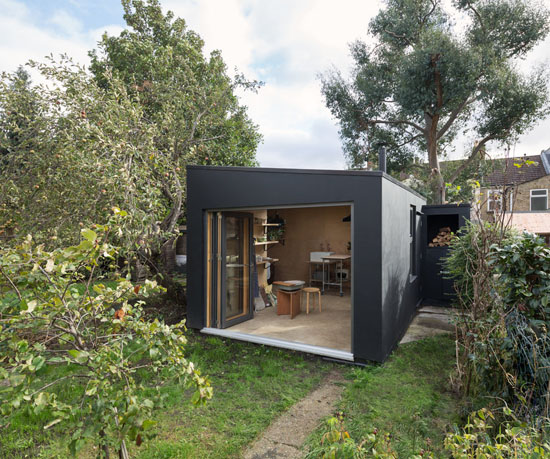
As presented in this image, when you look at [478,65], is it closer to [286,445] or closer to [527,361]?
[527,361]

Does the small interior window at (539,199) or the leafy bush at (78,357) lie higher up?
the small interior window at (539,199)

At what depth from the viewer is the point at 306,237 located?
10852 millimetres

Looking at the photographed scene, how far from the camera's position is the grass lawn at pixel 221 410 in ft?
8.68

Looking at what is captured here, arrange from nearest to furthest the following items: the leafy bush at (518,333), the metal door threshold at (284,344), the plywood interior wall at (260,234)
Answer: the leafy bush at (518,333), the metal door threshold at (284,344), the plywood interior wall at (260,234)

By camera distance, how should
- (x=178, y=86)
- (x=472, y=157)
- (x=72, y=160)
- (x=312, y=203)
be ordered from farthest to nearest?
(x=472, y=157) → (x=178, y=86) → (x=72, y=160) → (x=312, y=203)

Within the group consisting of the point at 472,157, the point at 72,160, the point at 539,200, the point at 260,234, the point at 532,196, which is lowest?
the point at 260,234

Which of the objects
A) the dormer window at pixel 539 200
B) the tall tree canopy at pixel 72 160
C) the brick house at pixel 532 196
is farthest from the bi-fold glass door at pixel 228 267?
the dormer window at pixel 539 200

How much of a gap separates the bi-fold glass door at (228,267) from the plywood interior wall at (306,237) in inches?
181

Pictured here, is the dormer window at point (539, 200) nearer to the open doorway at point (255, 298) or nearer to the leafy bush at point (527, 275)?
the open doorway at point (255, 298)

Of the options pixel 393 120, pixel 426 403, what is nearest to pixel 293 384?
pixel 426 403

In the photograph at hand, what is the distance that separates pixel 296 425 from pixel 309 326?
3.00 metres

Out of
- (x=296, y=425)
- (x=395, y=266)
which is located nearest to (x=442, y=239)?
(x=395, y=266)

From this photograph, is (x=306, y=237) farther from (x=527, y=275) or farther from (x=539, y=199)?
(x=539, y=199)

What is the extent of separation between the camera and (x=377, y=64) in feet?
45.5
